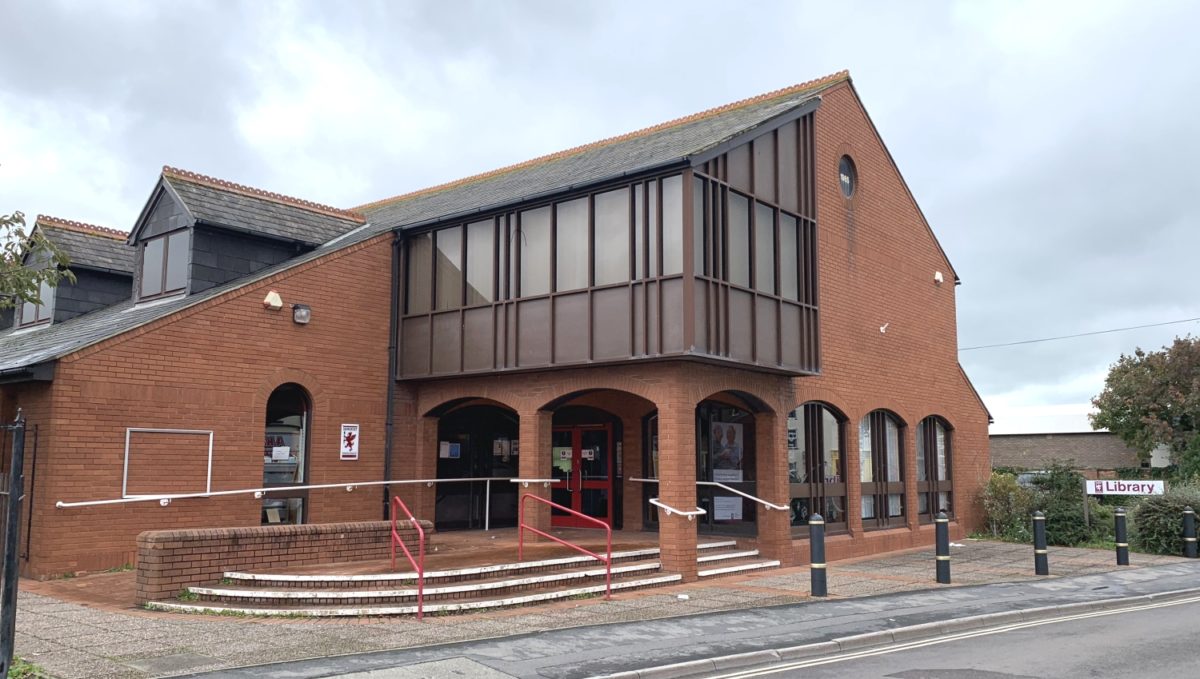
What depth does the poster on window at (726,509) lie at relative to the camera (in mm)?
16938

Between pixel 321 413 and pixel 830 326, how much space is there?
31.3ft

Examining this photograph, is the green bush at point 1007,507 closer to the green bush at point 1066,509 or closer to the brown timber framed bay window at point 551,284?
the green bush at point 1066,509

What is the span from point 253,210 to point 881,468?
13.6 meters

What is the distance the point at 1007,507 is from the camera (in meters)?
21.6

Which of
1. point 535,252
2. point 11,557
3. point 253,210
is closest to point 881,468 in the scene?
point 535,252

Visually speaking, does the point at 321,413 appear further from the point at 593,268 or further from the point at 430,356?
the point at 593,268

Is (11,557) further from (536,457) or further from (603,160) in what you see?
(603,160)

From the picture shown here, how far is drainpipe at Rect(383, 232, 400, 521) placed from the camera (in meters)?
17.0

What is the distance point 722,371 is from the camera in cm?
1468

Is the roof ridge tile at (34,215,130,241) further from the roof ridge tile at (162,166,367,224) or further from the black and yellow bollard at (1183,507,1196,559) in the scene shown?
the black and yellow bollard at (1183,507,1196,559)

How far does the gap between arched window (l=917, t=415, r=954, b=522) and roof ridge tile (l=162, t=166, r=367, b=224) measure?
13.6m

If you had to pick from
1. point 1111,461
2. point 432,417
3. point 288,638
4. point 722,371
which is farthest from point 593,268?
point 1111,461

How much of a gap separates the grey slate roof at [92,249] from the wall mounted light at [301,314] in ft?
22.7

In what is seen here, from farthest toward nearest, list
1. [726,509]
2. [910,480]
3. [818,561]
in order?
[910,480] < [726,509] < [818,561]
